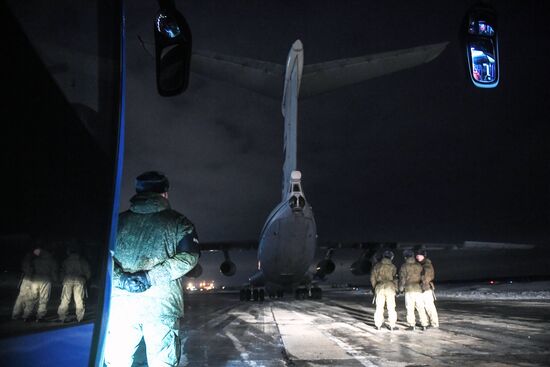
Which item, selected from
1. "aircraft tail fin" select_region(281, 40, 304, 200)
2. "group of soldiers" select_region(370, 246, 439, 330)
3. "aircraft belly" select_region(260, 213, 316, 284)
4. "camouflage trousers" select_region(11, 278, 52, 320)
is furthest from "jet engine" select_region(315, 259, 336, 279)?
"camouflage trousers" select_region(11, 278, 52, 320)

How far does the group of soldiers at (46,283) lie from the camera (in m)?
1.70

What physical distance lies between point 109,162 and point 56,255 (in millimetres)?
652

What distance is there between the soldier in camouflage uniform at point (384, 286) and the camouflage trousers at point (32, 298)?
8607 millimetres

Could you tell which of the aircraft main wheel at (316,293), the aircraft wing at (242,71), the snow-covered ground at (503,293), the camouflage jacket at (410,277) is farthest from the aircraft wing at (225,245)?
the camouflage jacket at (410,277)

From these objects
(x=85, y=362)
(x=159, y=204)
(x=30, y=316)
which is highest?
(x=159, y=204)

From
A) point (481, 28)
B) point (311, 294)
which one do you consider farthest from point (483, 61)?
point (311, 294)

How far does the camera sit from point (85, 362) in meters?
2.07

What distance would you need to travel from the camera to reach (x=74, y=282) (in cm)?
201

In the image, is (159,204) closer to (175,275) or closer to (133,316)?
(175,275)

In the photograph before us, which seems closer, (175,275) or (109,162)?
(109,162)

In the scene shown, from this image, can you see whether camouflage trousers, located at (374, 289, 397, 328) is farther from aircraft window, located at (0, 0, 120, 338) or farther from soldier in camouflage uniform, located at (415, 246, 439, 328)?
aircraft window, located at (0, 0, 120, 338)

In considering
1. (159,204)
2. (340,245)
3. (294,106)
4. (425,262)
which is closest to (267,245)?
(294,106)

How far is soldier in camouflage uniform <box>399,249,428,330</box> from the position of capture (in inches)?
378

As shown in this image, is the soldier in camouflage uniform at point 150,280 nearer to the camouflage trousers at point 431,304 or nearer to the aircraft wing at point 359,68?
the camouflage trousers at point 431,304
